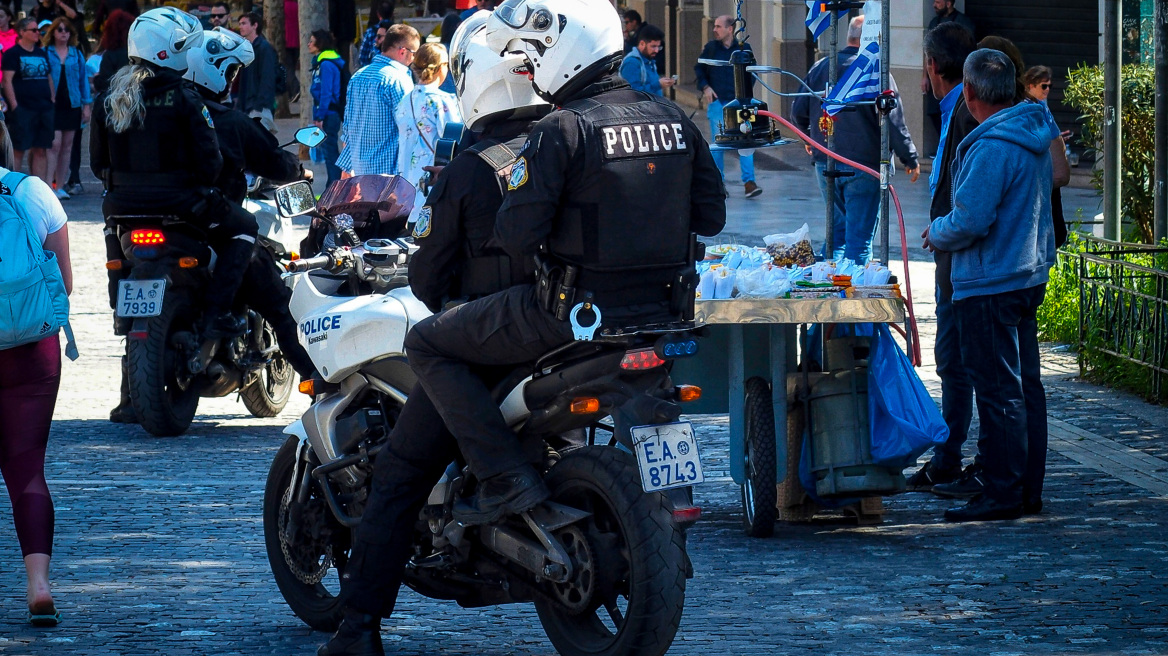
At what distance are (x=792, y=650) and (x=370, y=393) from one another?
5.02ft

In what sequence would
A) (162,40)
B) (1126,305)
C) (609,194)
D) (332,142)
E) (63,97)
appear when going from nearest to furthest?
(609,194) < (162,40) < (1126,305) < (332,142) < (63,97)

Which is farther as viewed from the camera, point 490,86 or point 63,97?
point 63,97

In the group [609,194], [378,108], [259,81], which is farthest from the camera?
[259,81]

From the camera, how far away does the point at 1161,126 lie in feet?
31.5

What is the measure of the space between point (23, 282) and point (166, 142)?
3154mm

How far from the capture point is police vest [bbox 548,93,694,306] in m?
4.40

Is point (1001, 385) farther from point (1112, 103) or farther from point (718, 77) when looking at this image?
point (718, 77)

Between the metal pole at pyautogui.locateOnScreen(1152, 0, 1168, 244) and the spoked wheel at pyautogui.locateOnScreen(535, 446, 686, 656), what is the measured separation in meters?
6.38

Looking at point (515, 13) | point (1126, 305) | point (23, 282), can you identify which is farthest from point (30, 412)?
point (1126, 305)

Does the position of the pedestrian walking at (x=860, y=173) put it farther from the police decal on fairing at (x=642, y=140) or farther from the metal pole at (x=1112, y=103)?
the police decal on fairing at (x=642, y=140)

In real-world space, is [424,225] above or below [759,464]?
above

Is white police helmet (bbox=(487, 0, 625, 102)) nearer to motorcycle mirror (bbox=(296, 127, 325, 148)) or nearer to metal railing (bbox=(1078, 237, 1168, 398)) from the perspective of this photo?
motorcycle mirror (bbox=(296, 127, 325, 148))

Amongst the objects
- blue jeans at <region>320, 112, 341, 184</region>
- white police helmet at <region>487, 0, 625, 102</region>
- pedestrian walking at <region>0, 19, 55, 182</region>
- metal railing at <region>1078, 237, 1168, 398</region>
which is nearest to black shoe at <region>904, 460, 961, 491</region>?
metal railing at <region>1078, 237, 1168, 398</region>

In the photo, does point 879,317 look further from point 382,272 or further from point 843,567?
point 382,272
